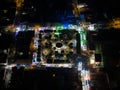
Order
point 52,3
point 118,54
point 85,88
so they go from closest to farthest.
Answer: point 85,88 < point 118,54 < point 52,3

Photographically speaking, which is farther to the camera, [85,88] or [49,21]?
[49,21]

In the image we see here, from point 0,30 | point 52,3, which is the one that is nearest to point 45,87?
point 0,30

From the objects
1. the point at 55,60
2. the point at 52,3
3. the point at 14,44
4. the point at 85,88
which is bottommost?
the point at 85,88

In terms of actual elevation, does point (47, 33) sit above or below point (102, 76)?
above

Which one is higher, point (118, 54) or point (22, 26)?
point (22, 26)

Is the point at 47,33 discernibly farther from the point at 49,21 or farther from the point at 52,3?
the point at 52,3

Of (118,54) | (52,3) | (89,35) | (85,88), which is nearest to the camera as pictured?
(85,88)

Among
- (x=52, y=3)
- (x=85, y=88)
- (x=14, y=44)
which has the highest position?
(x=52, y=3)

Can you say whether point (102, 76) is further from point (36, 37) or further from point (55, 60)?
point (36, 37)

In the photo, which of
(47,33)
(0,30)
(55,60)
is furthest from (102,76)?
(0,30)
